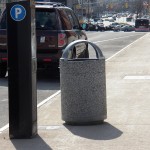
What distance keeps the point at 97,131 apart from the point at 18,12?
2.10 metres

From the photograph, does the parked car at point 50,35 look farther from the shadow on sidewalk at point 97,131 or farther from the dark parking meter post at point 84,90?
the shadow on sidewalk at point 97,131

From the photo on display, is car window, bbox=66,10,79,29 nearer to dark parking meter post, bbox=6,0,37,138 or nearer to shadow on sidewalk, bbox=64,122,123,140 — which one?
shadow on sidewalk, bbox=64,122,123,140

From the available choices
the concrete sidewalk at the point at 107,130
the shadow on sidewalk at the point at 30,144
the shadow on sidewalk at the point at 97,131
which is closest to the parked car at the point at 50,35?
the concrete sidewalk at the point at 107,130

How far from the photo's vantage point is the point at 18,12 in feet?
22.9

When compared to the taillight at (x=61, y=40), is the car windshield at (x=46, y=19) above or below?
above

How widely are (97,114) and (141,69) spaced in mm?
8667

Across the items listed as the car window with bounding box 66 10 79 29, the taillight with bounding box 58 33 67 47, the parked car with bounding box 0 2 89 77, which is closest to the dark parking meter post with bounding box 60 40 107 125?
the parked car with bounding box 0 2 89 77

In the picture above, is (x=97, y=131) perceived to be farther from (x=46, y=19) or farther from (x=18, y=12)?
(x=46, y=19)

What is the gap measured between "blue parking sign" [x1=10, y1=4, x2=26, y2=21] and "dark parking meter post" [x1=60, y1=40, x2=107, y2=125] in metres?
1.28

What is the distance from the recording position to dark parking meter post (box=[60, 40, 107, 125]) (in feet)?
26.0

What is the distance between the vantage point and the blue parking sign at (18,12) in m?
6.98

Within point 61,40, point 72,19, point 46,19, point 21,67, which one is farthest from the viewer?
point 72,19

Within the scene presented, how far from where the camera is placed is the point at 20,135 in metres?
7.18

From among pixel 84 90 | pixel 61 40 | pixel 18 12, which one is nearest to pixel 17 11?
pixel 18 12
